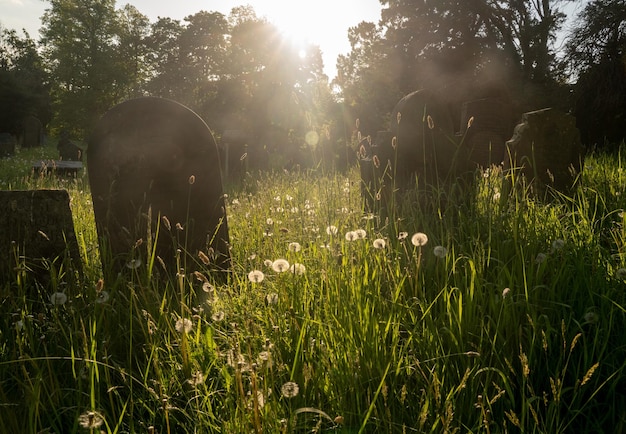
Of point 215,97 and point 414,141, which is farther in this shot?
point 215,97

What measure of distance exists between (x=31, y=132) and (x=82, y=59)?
12.1 m

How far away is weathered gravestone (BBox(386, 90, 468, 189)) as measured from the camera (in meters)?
4.79

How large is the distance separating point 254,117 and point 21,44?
39.6 metres

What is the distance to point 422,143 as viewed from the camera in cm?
492

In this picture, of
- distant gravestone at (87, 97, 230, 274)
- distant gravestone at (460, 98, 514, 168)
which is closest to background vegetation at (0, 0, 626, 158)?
distant gravestone at (460, 98, 514, 168)

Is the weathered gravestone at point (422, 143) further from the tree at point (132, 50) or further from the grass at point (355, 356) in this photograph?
the tree at point (132, 50)

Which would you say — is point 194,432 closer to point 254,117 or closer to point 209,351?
point 209,351

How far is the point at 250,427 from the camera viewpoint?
5.25 feet

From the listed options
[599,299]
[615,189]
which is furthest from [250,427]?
[615,189]

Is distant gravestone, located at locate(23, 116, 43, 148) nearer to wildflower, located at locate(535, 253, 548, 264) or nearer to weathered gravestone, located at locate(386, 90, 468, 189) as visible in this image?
weathered gravestone, located at locate(386, 90, 468, 189)

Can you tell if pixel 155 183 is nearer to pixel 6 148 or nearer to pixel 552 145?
pixel 552 145

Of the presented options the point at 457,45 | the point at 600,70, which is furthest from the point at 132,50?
the point at 600,70

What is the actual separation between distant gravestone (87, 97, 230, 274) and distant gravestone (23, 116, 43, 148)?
97.9 ft

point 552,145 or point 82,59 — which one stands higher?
point 82,59
